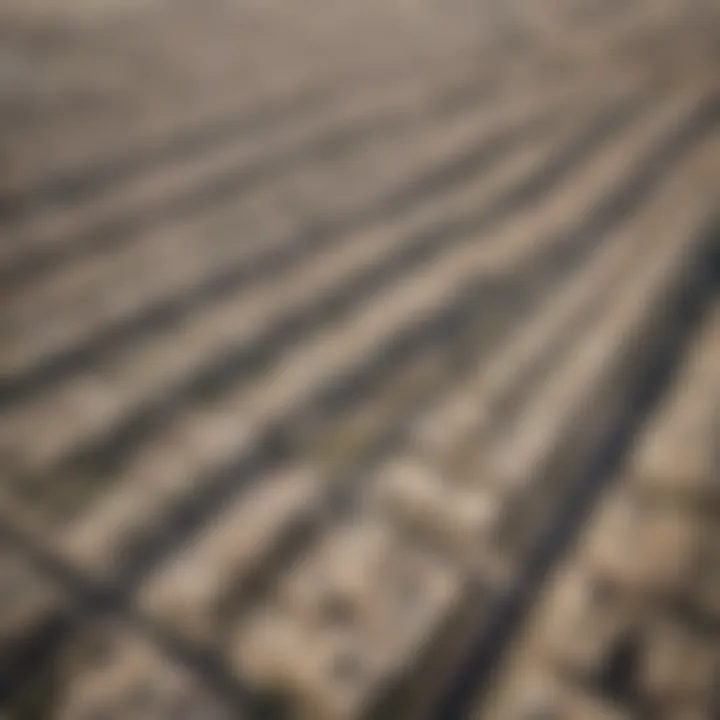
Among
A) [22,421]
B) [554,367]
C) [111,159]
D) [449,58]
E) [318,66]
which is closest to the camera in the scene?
[22,421]

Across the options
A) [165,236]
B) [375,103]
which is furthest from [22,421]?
[375,103]

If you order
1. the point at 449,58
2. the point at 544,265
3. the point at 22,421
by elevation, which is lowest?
the point at 22,421

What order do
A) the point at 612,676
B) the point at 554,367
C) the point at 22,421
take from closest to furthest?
the point at 612,676, the point at 22,421, the point at 554,367

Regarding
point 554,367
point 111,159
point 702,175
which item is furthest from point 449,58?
point 554,367

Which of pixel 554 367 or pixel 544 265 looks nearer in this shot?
pixel 554 367

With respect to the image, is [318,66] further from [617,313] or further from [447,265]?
[617,313]

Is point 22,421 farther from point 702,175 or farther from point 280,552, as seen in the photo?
point 702,175

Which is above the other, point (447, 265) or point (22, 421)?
point (447, 265)
